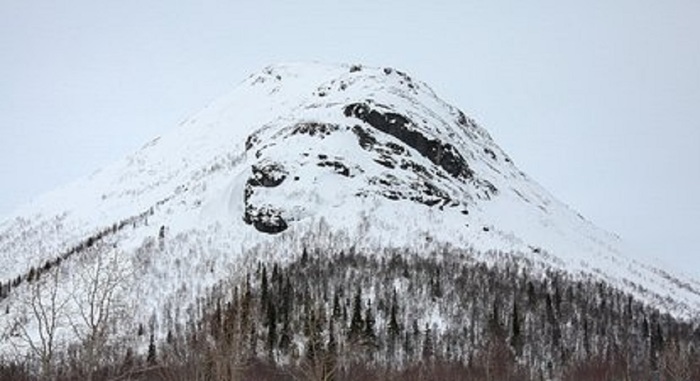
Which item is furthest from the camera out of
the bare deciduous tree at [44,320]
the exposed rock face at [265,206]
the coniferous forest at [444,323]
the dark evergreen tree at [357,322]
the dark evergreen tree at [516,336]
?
the exposed rock face at [265,206]

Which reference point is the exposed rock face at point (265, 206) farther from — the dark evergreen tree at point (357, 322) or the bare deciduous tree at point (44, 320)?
the bare deciduous tree at point (44, 320)

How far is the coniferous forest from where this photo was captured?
340 ft

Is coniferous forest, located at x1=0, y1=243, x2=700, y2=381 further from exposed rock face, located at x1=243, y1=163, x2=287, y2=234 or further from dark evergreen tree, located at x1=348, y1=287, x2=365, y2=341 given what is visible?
exposed rock face, located at x1=243, y1=163, x2=287, y2=234

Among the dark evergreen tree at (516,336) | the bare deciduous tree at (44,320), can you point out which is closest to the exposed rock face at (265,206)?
the dark evergreen tree at (516,336)

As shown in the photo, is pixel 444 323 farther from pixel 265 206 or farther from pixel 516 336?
pixel 265 206

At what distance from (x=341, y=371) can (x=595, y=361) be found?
52055 mm

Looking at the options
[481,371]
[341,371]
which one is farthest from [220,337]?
[481,371]

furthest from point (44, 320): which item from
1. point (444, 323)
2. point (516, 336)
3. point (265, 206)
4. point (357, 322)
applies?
point (265, 206)

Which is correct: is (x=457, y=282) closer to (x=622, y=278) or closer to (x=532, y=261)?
(x=532, y=261)

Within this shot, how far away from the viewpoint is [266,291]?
12325 centimetres

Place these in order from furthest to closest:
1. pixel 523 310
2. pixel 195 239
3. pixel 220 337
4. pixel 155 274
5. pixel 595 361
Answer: pixel 195 239
pixel 155 274
pixel 523 310
pixel 595 361
pixel 220 337

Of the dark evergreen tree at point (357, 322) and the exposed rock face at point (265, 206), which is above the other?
the exposed rock face at point (265, 206)

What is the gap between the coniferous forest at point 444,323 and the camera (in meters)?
104

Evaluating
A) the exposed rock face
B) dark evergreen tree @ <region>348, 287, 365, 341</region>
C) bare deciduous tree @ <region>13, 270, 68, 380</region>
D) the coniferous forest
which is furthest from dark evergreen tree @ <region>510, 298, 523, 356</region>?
bare deciduous tree @ <region>13, 270, 68, 380</region>
